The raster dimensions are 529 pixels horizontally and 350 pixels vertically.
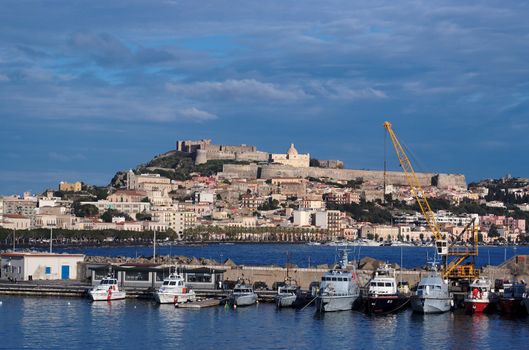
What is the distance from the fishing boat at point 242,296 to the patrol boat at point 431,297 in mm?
5108

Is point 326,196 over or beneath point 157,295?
over

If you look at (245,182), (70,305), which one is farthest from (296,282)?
(245,182)

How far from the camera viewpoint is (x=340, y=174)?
17338 centimetres

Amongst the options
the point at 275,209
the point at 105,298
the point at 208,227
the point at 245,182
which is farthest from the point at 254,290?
the point at 245,182

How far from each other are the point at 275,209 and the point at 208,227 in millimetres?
22170

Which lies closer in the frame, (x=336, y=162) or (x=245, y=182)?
(x=245, y=182)

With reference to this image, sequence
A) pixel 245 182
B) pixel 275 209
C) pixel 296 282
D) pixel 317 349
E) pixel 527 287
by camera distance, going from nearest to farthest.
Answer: pixel 317 349
pixel 527 287
pixel 296 282
pixel 275 209
pixel 245 182

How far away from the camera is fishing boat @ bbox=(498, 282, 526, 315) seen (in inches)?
1353

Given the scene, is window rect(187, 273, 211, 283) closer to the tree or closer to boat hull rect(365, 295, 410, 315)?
boat hull rect(365, 295, 410, 315)

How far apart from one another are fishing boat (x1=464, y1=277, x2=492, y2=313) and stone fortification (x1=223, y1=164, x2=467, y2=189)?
423ft

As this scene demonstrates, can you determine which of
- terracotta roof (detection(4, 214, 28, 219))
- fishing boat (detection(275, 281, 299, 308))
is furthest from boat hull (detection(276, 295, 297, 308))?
terracotta roof (detection(4, 214, 28, 219))

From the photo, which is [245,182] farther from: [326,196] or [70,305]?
[70,305]

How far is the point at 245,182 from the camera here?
158375mm

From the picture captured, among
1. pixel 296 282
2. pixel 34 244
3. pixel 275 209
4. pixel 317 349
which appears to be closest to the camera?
pixel 317 349
